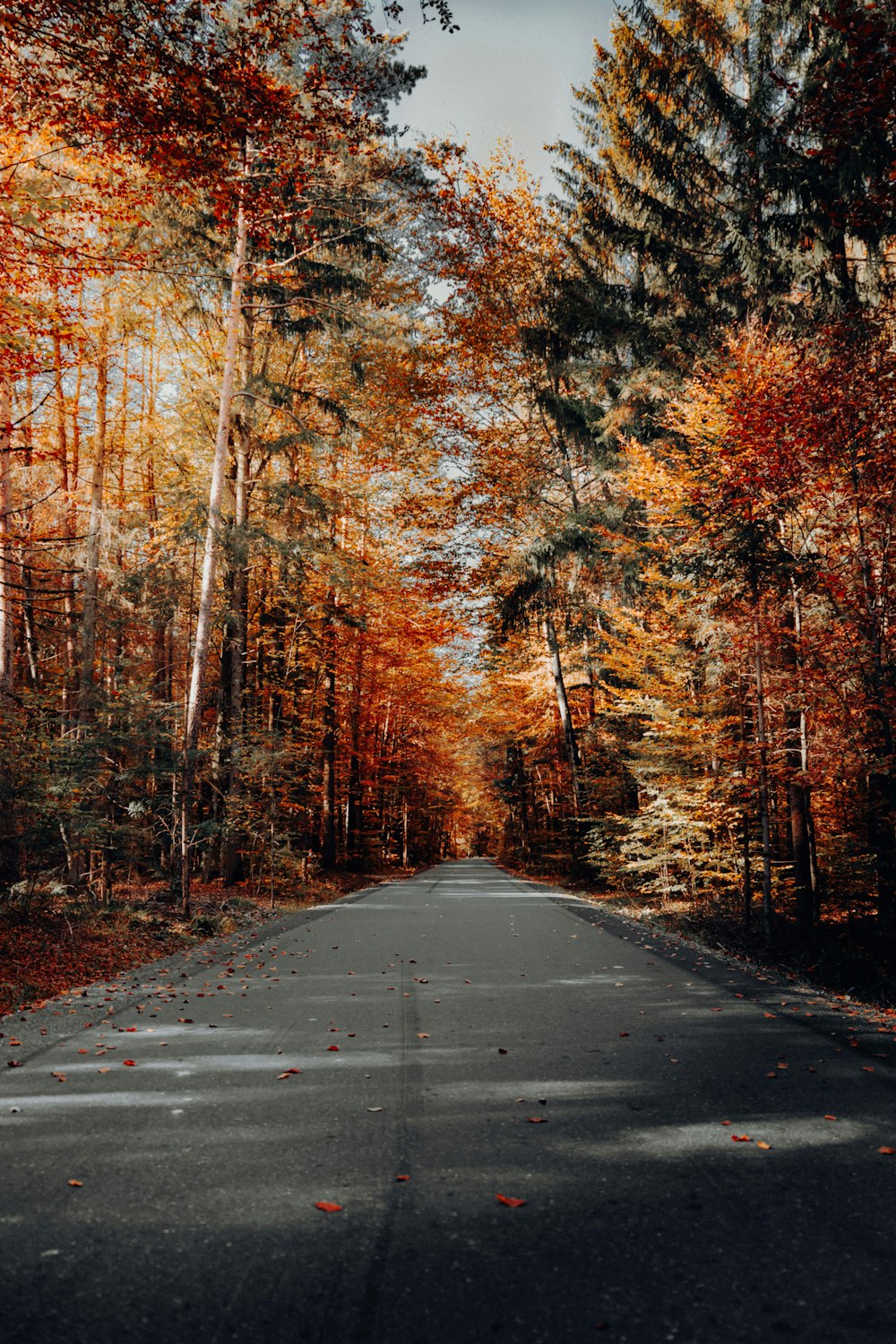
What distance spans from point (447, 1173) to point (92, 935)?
26.8ft

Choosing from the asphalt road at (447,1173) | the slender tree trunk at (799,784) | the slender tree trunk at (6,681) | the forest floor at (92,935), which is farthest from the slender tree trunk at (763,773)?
the slender tree trunk at (6,681)

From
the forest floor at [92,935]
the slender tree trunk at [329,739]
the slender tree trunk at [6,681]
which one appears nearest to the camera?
the forest floor at [92,935]

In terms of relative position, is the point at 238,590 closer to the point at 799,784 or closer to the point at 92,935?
the point at 92,935

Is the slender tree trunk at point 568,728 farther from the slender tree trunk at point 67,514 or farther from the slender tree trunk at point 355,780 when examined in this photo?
the slender tree trunk at point 67,514

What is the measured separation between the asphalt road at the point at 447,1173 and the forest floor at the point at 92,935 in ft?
5.17

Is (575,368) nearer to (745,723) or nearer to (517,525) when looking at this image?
(517,525)

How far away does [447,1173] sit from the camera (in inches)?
127

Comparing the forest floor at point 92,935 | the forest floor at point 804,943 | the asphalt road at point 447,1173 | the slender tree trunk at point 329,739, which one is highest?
the slender tree trunk at point 329,739

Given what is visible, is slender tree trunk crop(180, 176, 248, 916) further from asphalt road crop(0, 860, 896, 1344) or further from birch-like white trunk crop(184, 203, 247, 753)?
asphalt road crop(0, 860, 896, 1344)

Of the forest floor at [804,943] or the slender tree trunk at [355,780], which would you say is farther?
the slender tree trunk at [355,780]

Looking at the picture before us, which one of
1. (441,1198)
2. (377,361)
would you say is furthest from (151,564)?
(441,1198)

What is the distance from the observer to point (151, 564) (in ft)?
54.9

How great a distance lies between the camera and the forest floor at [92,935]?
25.0ft

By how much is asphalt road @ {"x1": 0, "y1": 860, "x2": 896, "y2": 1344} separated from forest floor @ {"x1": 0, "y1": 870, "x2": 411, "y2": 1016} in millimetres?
1575
